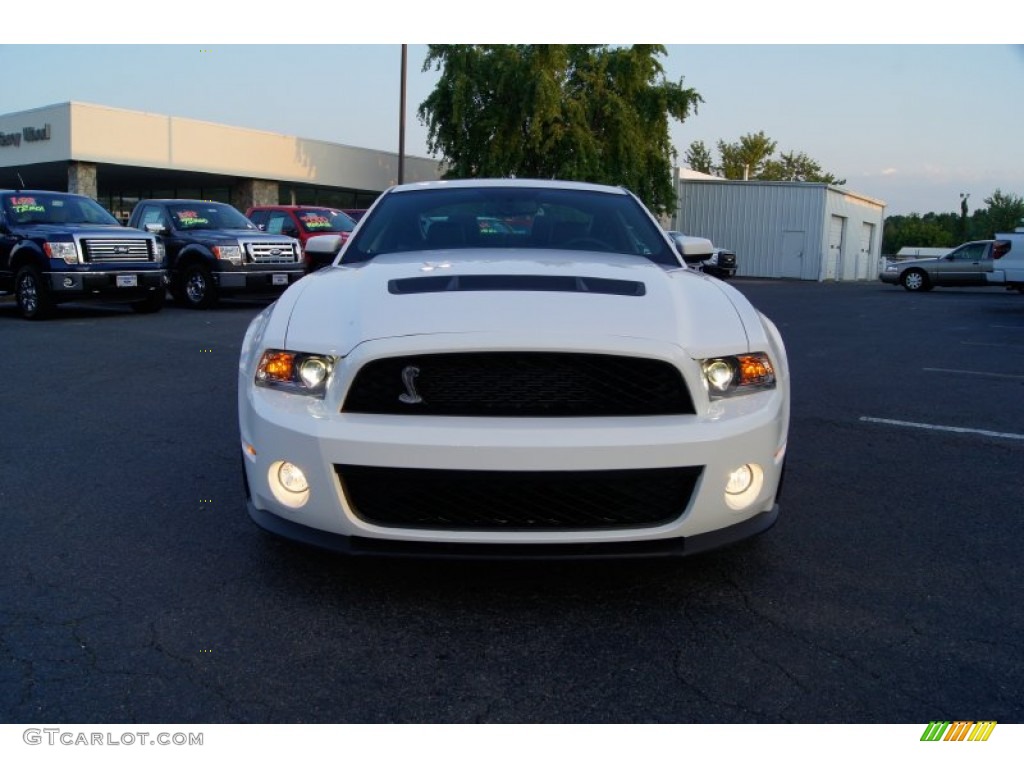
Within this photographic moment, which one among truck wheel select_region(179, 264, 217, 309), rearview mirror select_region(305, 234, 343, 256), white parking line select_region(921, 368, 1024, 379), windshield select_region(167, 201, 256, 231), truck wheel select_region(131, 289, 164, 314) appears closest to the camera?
rearview mirror select_region(305, 234, 343, 256)

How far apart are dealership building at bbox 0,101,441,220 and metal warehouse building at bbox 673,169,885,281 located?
12.7m

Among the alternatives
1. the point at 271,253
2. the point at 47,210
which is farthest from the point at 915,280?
the point at 47,210

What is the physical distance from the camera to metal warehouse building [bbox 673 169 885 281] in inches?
1652

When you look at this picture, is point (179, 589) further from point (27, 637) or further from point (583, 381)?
point (583, 381)

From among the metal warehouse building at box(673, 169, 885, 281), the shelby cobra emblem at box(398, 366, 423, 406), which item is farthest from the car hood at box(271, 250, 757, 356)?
the metal warehouse building at box(673, 169, 885, 281)

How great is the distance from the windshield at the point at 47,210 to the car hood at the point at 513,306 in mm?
11554

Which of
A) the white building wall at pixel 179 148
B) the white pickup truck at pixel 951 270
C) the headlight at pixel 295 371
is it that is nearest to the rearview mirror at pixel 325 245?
the headlight at pixel 295 371

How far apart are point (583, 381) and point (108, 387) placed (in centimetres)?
549

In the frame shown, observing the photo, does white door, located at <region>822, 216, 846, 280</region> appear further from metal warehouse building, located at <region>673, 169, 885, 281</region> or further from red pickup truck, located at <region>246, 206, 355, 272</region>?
red pickup truck, located at <region>246, 206, 355, 272</region>

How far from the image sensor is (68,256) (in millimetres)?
12648

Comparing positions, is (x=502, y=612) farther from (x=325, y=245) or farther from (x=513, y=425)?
(x=325, y=245)

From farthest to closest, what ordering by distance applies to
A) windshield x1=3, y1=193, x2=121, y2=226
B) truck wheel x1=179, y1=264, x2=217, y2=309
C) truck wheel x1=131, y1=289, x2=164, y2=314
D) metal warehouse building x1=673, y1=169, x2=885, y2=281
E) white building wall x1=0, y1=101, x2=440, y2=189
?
1. metal warehouse building x1=673, y1=169, x2=885, y2=281
2. white building wall x1=0, y1=101, x2=440, y2=189
3. truck wheel x1=179, y1=264, x2=217, y2=309
4. truck wheel x1=131, y1=289, x2=164, y2=314
5. windshield x1=3, y1=193, x2=121, y2=226

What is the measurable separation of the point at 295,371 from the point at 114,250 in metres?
11.2

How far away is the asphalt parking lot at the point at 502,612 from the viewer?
8.11 ft
